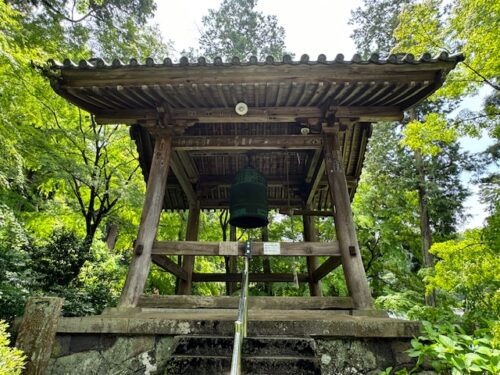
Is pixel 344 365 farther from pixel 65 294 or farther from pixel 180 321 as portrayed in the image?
pixel 65 294

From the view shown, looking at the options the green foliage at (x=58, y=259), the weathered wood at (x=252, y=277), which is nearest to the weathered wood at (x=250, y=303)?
the weathered wood at (x=252, y=277)

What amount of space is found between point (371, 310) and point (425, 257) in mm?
8738

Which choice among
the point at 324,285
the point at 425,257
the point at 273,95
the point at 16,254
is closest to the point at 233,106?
the point at 273,95

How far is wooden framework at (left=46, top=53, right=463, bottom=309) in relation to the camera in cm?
320

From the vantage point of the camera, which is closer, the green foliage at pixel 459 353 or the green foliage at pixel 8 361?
the green foliage at pixel 8 361

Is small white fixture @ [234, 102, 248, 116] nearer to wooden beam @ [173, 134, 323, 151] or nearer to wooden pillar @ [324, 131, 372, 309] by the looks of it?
wooden beam @ [173, 134, 323, 151]

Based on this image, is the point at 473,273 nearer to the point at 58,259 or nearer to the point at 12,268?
the point at 58,259

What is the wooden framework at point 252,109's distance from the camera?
3195 millimetres

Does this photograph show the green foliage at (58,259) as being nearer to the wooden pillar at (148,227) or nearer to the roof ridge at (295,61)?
the wooden pillar at (148,227)

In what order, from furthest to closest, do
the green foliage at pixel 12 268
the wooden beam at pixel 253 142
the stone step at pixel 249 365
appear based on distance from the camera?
1. the green foliage at pixel 12 268
2. the wooden beam at pixel 253 142
3. the stone step at pixel 249 365

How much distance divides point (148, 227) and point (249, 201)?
138cm

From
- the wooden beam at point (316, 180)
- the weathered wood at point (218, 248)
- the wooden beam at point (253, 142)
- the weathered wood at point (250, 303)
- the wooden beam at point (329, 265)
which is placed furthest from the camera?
the wooden beam at point (316, 180)

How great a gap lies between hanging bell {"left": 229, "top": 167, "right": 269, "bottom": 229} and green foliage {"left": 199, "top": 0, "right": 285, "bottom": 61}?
489 inches

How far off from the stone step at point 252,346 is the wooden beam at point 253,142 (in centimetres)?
247
